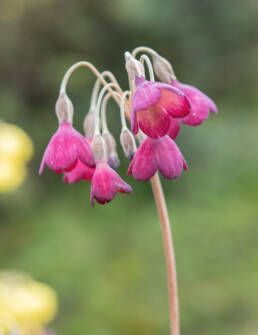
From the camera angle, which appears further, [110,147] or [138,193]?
[138,193]

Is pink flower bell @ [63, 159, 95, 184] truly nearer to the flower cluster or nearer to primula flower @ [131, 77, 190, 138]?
the flower cluster

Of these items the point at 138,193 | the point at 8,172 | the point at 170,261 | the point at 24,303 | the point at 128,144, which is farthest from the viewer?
the point at 138,193

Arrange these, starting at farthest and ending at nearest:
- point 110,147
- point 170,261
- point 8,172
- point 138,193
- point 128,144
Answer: point 138,193 → point 8,172 → point 110,147 → point 128,144 → point 170,261

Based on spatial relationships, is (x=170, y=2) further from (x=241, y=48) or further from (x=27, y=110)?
(x=27, y=110)

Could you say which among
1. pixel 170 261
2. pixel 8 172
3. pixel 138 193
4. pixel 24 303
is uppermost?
pixel 138 193

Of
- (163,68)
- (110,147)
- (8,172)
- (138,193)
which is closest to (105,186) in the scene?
(110,147)

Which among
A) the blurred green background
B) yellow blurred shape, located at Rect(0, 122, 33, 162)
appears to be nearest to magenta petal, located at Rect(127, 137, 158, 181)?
yellow blurred shape, located at Rect(0, 122, 33, 162)

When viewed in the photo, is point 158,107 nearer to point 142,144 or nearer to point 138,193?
point 142,144
